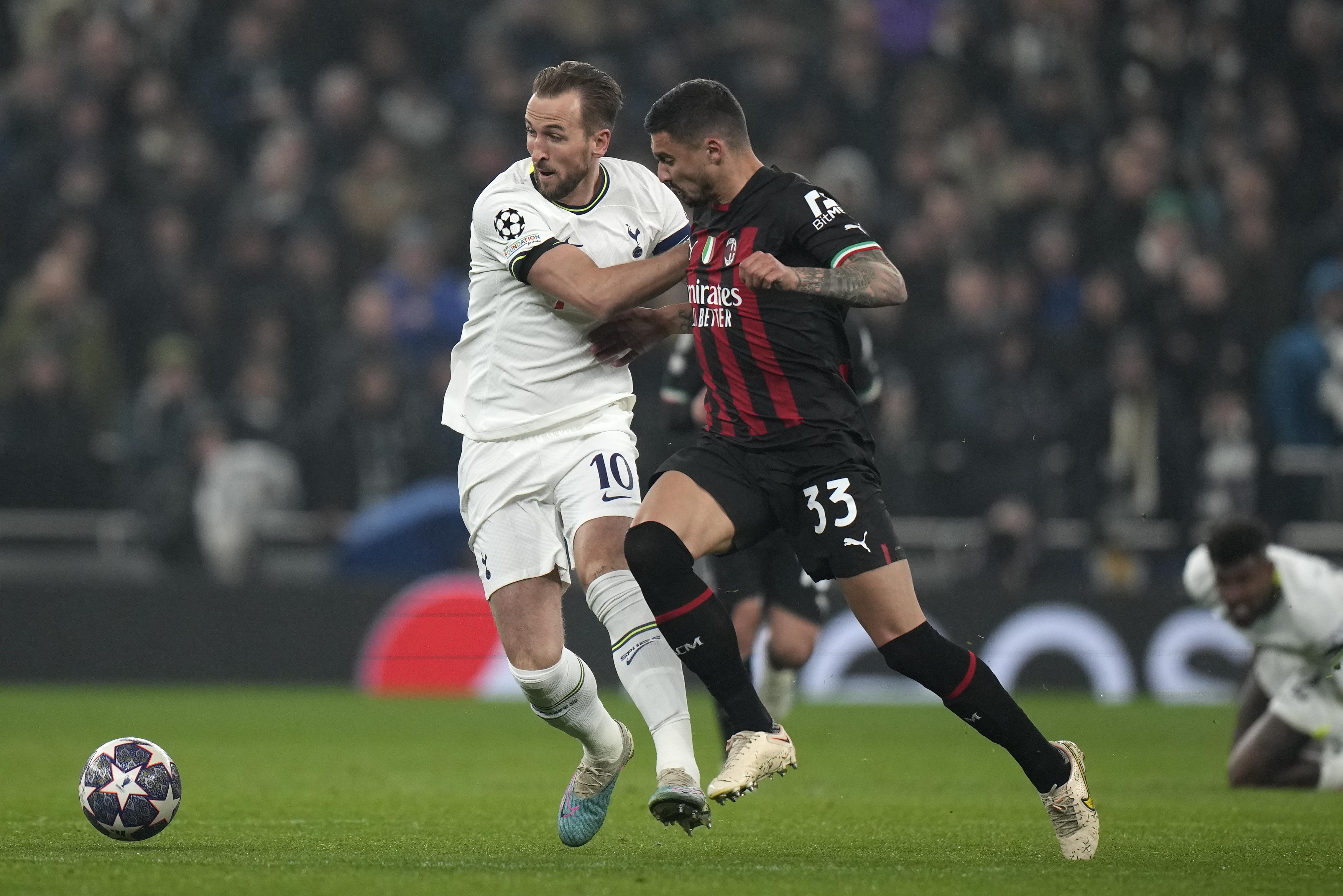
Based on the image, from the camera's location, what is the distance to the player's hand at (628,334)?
583 centimetres

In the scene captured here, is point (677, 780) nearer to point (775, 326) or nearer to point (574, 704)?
point (574, 704)

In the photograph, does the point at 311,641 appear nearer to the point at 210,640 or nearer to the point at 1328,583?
the point at 210,640

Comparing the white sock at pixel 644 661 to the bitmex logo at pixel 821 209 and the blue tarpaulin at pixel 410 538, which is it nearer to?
the bitmex logo at pixel 821 209

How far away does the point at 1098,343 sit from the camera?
13.1 meters

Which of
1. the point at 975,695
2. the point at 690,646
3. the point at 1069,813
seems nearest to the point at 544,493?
the point at 690,646

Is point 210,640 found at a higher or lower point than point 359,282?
lower

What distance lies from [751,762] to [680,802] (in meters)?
0.25

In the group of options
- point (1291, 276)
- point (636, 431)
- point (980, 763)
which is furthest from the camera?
point (1291, 276)

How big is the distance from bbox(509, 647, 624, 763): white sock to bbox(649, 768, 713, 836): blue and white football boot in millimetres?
725

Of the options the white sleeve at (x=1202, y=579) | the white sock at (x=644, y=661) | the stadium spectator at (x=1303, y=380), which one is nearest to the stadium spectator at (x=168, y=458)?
the white sleeve at (x=1202, y=579)

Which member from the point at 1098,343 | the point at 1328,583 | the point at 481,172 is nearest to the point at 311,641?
the point at 481,172

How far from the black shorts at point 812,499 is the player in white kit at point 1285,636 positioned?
3.07 meters

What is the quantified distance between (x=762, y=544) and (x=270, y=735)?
346 cm

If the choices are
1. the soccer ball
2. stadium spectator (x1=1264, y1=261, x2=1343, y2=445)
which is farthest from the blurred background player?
stadium spectator (x1=1264, y1=261, x2=1343, y2=445)
